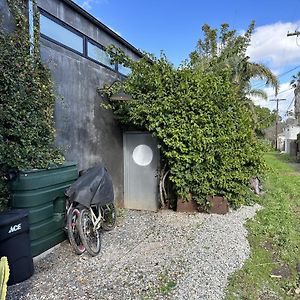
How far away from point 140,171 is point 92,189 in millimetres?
3054

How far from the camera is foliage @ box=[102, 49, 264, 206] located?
6098 millimetres

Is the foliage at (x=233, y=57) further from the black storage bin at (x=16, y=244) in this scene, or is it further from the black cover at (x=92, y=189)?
the black storage bin at (x=16, y=244)

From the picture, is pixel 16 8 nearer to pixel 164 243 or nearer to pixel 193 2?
pixel 164 243

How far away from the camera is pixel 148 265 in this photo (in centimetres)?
389

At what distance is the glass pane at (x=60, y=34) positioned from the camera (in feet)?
15.5

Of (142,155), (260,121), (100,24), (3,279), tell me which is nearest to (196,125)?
(142,155)

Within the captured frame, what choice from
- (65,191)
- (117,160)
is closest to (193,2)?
(117,160)

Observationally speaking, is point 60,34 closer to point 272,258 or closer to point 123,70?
point 123,70

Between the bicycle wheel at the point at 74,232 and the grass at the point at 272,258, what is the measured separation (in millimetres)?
2073

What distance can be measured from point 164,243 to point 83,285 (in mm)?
1713

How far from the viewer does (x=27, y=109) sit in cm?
409

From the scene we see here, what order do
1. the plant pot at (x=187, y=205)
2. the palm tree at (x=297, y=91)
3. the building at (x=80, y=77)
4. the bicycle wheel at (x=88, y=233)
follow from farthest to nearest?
the palm tree at (x=297, y=91) → the plant pot at (x=187, y=205) → the building at (x=80, y=77) → the bicycle wheel at (x=88, y=233)

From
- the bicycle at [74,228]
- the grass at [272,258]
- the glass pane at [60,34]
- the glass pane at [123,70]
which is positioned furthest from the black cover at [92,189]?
the glass pane at [123,70]

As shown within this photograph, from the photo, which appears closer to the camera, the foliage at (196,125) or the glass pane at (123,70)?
the foliage at (196,125)
